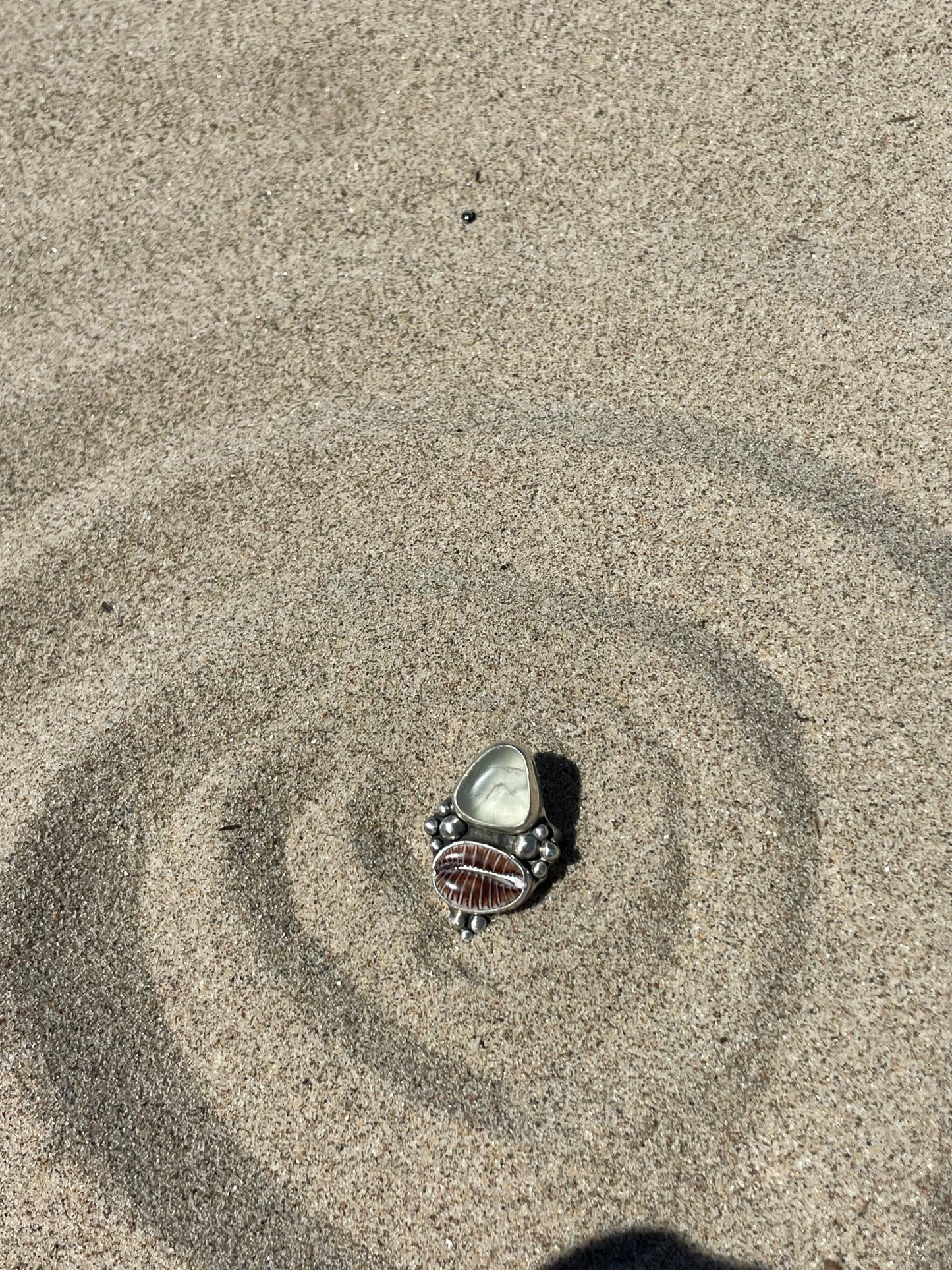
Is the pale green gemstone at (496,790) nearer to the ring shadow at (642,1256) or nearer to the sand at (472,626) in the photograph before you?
the sand at (472,626)

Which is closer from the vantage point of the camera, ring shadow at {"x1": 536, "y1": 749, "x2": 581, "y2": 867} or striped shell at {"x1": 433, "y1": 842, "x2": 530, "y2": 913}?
striped shell at {"x1": 433, "y1": 842, "x2": 530, "y2": 913}

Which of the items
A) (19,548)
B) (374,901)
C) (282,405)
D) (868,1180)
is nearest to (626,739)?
(374,901)

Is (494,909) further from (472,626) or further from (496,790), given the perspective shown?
(472,626)

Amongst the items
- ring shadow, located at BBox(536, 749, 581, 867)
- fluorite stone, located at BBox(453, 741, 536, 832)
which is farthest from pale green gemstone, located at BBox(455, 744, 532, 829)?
ring shadow, located at BBox(536, 749, 581, 867)

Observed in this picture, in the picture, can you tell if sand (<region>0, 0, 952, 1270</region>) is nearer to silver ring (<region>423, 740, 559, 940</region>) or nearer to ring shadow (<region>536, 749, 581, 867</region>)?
ring shadow (<region>536, 749, 581, 867</region>)

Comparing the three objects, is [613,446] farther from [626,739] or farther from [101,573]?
[101,573]

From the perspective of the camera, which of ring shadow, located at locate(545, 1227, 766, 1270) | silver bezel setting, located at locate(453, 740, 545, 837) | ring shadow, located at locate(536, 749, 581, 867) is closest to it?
ring shadow, located at locate(545, 1227, 766, 1270)

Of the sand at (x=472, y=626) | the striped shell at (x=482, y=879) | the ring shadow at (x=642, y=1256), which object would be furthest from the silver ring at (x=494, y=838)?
the ring shadow at (x=642, y=1256)
